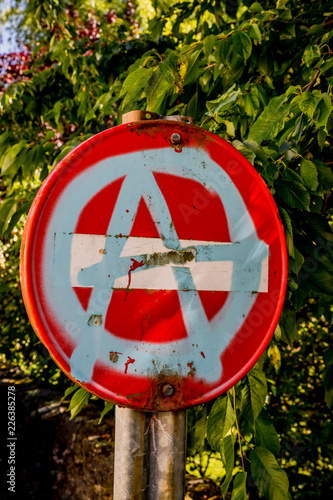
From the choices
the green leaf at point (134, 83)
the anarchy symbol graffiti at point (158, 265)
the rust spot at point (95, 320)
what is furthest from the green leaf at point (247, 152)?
the rust spot at point (95, 320)

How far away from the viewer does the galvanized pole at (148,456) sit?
81 cm

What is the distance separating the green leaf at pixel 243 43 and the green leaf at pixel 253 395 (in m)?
1.00

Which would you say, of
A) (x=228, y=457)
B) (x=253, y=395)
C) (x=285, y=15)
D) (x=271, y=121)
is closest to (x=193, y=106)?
(x=285, y=15)

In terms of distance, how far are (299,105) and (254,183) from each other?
327mm

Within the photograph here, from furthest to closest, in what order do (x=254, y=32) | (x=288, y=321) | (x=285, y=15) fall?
(x=285, y=15) < (x=254, y=32) < (x=288, y=321)

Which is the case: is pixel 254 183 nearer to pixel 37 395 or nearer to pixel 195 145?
pixel 195 145

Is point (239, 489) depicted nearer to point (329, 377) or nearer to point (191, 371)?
point (191, 371)

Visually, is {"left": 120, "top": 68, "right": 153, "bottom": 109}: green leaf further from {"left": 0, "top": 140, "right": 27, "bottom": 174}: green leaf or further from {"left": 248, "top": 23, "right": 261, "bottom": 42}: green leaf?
{"left": 0, "top": 140, "right": 27, "bottom": 174}: green leaf

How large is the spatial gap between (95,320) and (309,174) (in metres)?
0.70

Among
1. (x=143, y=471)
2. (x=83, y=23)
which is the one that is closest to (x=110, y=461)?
(x=143, y=471)

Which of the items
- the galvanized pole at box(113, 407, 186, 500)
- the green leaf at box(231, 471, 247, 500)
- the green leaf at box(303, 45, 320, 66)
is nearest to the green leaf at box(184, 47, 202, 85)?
the green leaf at box(303, 45, 320, 66)

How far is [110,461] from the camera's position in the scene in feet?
8.18

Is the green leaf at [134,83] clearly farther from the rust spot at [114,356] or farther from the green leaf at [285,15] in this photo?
the rust spot at [114,356]

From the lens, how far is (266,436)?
104cm
